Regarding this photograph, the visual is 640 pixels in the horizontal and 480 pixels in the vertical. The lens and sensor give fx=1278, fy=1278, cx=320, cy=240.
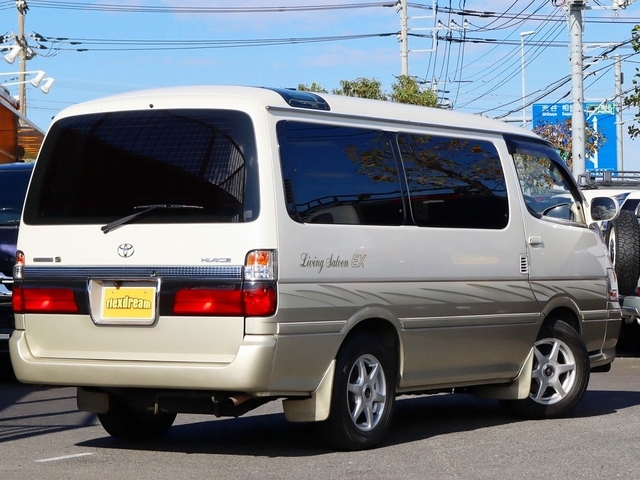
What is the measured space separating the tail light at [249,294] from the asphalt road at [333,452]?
892 millimetres

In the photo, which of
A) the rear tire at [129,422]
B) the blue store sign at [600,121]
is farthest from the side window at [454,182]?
the blue store sign at [600,121]

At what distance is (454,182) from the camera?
866cm

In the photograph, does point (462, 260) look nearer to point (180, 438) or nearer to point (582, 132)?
point (180, 438)

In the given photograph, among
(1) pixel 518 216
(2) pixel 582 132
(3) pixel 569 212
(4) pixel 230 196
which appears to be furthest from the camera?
(2) pixel 582 132

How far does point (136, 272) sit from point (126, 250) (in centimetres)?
16

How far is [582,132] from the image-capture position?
2514 cm

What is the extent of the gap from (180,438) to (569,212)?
3535 mm

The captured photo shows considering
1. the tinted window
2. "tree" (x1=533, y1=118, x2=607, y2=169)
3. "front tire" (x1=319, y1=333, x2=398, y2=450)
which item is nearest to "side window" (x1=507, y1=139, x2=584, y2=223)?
"front tire" (x1=319, y1=333, x2=398, y2=450)

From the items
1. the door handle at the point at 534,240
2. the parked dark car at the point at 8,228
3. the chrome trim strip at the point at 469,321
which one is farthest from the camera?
the parked dark car at the point at 8,228

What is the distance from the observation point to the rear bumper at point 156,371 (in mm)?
7016

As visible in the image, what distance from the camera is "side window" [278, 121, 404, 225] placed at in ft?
24.3

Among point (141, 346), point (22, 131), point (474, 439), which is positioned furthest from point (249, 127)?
point (22, 131)

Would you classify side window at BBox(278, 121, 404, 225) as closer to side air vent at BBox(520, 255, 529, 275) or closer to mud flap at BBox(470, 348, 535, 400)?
side air vent at BBox(520, 255, 529, 275)

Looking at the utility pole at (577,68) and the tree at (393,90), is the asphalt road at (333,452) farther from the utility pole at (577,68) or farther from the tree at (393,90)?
the tree at (393,90)
